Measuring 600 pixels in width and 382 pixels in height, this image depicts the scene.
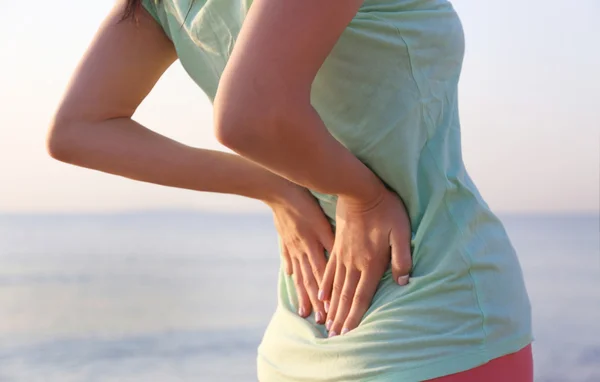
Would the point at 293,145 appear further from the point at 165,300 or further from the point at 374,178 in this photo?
the point at 165,300

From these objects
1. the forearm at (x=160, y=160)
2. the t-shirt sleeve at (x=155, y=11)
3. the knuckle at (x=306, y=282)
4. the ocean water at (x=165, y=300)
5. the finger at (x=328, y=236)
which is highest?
the t-shirt sleeve at (x=155, y=11)

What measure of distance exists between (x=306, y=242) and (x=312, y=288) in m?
0.06

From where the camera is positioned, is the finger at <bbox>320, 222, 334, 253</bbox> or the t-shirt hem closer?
the t-shirt hem

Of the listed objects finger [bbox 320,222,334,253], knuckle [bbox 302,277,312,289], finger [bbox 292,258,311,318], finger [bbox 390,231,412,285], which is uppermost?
finger [bbox 390,231,412,285]

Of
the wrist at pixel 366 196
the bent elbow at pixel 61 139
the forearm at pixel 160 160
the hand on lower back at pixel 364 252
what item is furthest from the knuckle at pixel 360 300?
the bent elbow at pixel 61 139

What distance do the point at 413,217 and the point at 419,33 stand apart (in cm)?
21

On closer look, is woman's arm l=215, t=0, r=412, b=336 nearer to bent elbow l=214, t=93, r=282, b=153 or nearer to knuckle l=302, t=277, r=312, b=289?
bent elbow l=214, t=93, r=282, b=153

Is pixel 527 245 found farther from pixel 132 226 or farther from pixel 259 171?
pixel 259 171

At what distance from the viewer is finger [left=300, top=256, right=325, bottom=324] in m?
0.97

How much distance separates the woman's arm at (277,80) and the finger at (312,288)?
27 centimetres

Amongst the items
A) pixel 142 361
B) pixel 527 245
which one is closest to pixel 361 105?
pixel 142 361

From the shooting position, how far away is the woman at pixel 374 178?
2.39 feet

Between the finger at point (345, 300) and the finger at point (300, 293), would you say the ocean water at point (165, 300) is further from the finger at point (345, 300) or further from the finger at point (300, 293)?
the finger at point (345, 300)

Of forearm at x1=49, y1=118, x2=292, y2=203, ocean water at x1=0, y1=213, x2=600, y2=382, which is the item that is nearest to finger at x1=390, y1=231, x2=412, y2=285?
forearm at x1=49, y1=118, x2=292, y2=203
